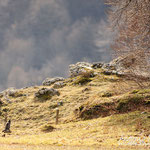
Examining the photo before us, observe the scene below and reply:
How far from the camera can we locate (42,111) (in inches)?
1138

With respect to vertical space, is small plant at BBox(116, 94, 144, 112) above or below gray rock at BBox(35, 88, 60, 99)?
below

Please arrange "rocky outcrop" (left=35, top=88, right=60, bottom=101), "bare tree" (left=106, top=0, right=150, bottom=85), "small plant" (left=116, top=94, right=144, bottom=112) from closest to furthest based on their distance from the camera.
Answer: "bare tree" (left=106, top=0, right=150, bottom=85) < "small plant" (left=116, top=94, right=144, bottom=112) < "rocky outcrop" (left=35, top=88, right=60, bottom=101)

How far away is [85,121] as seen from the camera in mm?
17672

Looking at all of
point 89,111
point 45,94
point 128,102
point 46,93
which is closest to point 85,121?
point 89,111

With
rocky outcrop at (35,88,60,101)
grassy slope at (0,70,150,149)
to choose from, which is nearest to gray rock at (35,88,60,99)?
rocky outcrop at (35,88,60,101)

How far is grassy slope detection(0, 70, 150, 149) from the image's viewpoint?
1135 cm

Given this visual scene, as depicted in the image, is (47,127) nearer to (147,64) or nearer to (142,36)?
(147,64)

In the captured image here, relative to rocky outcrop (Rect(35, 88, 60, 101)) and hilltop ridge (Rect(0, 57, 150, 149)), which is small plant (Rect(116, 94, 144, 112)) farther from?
rocky outcrop (Rect(35, 88, 60, 101))

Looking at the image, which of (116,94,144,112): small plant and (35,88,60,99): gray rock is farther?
(35,88,60,99): gray rock

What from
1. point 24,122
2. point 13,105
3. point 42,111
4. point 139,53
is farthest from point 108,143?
point 13,105

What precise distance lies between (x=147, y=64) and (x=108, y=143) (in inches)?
284

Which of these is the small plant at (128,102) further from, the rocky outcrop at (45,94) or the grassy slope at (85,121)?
the rocky outcrop at (45,94)

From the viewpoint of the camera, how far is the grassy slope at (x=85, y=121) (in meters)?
11.4

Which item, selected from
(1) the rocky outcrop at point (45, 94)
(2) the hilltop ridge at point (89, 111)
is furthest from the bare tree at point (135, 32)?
(1) the rocky outcrop at point (45, 94)
